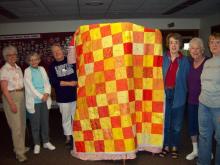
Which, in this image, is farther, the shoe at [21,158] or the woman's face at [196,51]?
the shoe at [21,158]

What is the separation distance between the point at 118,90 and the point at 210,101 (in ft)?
2.70

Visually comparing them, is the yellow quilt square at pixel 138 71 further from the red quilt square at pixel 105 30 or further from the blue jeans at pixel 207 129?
the blue jeans at pixel 207 129

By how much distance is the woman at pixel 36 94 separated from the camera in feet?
9.98

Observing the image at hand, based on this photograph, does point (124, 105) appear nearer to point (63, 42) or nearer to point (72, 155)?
point (72, 155)

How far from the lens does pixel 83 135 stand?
8.82 feet

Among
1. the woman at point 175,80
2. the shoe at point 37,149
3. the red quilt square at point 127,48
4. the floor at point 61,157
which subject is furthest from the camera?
the shoe at point 37,149

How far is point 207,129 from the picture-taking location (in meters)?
2.38

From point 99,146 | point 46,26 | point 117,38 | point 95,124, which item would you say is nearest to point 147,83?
point 117,38

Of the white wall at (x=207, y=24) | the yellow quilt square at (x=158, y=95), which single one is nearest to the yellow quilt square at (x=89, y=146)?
the yellow quilt square at (x=158, y=95)

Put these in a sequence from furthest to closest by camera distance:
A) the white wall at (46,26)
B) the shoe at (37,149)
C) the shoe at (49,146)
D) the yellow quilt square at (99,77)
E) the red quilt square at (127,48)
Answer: the white wall at (46,26) → the shoe at (49,146) → the shoe at (37,149) → the yellow quilt square at (99,77) → the red quilt square at (127,48)

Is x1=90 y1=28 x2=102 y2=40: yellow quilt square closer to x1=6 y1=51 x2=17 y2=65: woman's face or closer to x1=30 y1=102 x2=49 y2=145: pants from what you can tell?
x1=6 y1=51 x2=17 y2=65: woman's face

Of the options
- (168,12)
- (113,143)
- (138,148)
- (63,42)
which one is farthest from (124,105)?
(63,42)

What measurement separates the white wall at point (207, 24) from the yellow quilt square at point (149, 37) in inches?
158

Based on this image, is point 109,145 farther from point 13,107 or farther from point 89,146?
point 13,107
